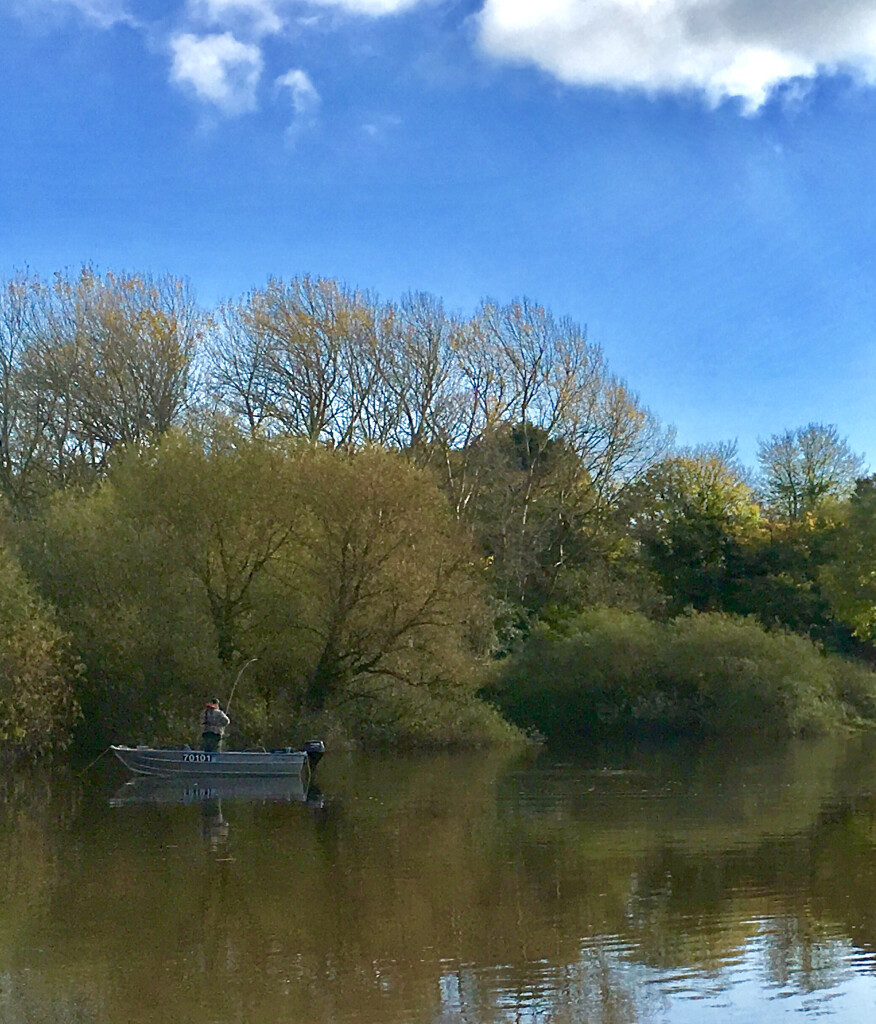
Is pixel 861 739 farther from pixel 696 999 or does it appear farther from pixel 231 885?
pixel 696 999

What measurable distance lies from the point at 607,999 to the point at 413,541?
25566 mm

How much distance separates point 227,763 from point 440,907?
1426cm

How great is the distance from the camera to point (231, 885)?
14.8 m

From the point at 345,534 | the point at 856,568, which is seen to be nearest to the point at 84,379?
the point at 345,534

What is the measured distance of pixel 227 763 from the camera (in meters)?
27.0

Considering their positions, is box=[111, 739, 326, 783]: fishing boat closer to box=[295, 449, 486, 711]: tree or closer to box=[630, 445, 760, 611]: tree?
box=[295, 449, 486, 711]: tree

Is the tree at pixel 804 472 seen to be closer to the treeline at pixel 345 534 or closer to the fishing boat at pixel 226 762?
the treeline at pixel 345 534

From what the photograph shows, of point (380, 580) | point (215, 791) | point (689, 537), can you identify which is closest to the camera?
point (215, 791)

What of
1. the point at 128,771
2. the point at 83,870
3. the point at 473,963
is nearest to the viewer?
the point at 473,963

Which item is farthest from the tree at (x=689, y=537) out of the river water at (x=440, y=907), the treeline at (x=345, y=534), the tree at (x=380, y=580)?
the river water at (x=440, y=907)

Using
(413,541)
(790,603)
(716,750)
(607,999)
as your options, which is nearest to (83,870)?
(607,999)

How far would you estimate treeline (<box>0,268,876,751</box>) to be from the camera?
33594 mm

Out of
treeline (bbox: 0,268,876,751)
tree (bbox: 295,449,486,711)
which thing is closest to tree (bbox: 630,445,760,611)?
treeline (bbox: 0,268,876,751)

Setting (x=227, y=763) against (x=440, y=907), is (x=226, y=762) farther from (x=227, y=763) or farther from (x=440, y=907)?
(x=440, y=907)
